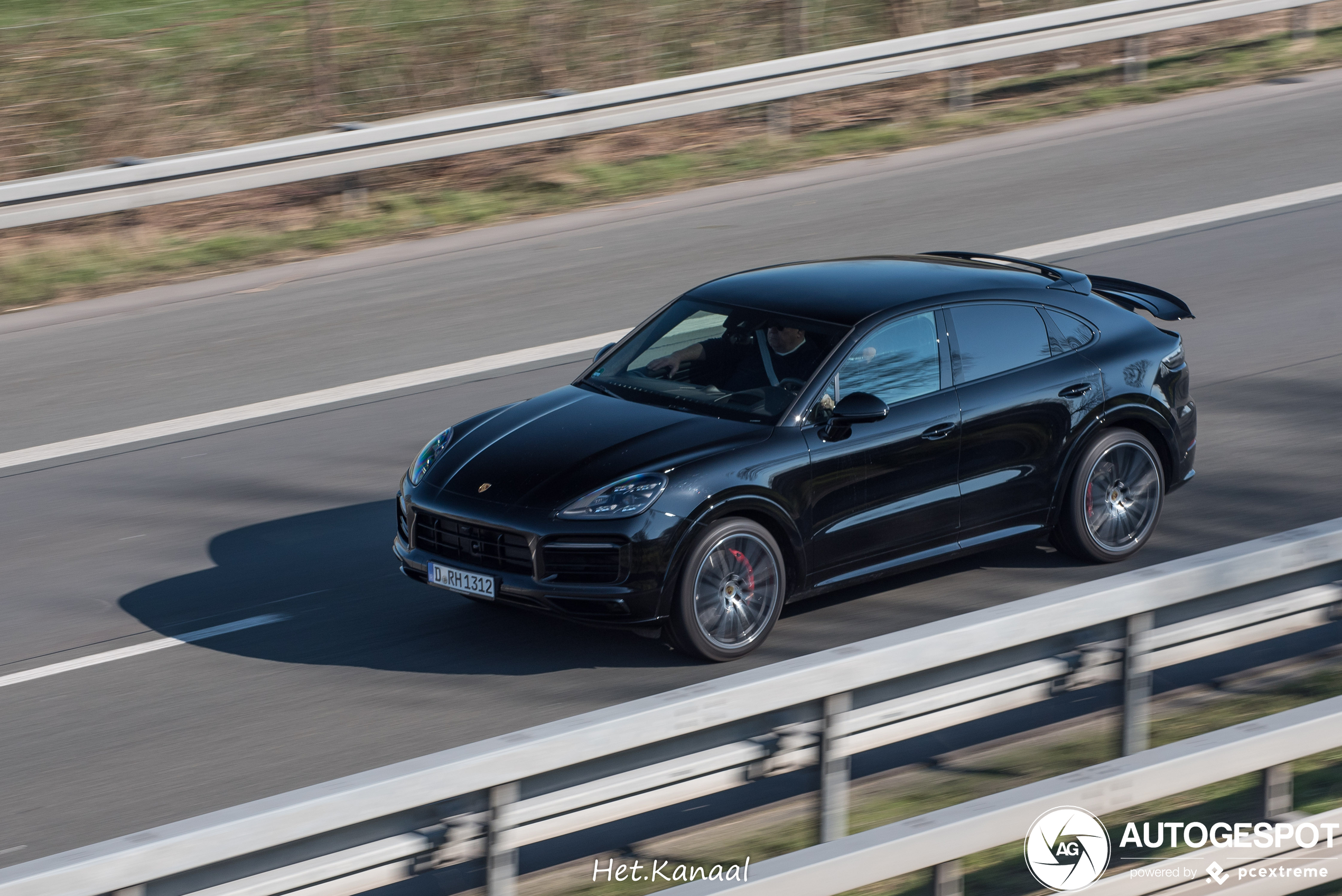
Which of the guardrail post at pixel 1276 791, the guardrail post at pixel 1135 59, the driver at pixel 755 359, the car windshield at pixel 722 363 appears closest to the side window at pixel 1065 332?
the car windshield at pixel 722 363

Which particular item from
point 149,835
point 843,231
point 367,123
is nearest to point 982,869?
point 149,835

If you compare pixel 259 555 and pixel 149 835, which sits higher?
pixel 149 835

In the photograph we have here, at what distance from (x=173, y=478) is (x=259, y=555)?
1.57m

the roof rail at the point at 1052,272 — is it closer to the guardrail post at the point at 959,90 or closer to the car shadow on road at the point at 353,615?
the car shadow on road at the point at 353,615

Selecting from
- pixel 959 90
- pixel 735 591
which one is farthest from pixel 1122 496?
pixel 959 90

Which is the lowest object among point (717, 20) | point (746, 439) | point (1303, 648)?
point (1303, 648)

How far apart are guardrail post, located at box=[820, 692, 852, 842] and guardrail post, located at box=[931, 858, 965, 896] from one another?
299mm

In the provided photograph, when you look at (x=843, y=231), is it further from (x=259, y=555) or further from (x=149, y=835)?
(x=149, y=835)

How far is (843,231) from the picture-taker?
48.6ft

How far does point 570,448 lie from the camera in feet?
25.0

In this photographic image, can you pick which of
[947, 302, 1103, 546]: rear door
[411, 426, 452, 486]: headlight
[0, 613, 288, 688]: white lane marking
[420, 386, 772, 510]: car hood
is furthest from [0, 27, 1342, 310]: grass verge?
[947, 302, 1103, 546]: rear door

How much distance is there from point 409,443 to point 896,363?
3.84 metres

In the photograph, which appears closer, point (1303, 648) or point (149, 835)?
point (149, 835)

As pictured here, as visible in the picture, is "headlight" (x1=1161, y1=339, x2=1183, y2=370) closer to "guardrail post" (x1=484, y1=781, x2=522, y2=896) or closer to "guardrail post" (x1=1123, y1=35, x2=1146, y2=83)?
"guardrail post" (x1=484, y1=781, x2=522, y2=896)
